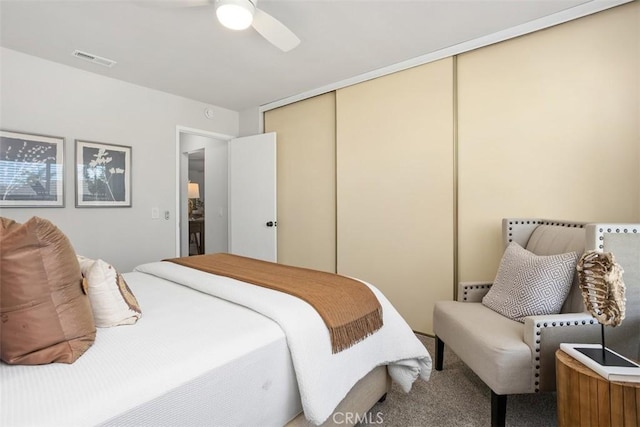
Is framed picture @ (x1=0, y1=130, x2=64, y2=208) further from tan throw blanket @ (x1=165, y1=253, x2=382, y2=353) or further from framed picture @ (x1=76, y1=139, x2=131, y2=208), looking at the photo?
tan throw blanket @ (x1=165, y1=253, x2=382, y2=353)

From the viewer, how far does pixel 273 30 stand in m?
1.91

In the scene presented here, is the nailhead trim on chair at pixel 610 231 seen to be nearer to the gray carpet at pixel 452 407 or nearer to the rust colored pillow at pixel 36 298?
the gray carpet at pixel 452 407

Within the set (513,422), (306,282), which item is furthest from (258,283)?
(513,422)

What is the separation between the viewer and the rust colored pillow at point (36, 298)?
0.80 metres

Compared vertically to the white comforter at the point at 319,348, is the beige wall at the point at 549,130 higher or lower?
higher

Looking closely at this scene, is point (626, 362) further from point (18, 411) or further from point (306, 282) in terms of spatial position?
point (18, 411)

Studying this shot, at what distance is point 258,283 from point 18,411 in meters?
0.96

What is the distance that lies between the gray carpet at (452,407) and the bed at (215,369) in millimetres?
164

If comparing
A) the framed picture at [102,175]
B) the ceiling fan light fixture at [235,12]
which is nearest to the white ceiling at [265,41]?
the ceiling fan light fixture at [235,12]

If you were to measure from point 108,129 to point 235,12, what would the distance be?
7.05 ft

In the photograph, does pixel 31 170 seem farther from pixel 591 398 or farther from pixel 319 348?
pixel 591 398

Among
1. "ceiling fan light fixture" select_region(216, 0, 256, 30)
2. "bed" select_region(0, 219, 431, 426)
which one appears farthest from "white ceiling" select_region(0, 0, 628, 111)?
"bed" select_region(0, 219, 431, 426)

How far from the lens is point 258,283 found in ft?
5.12

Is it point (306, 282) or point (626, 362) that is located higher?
point (306, 282)
